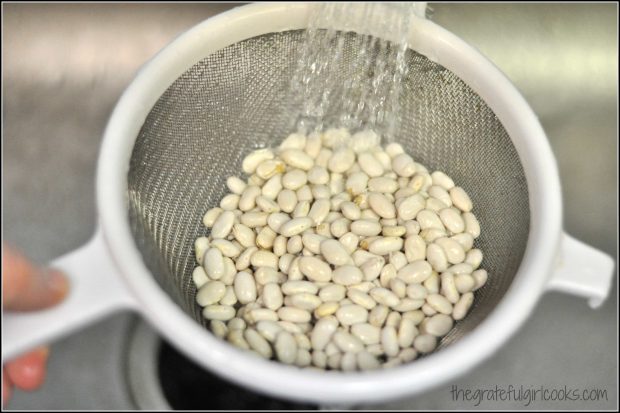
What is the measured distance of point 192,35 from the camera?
45cm

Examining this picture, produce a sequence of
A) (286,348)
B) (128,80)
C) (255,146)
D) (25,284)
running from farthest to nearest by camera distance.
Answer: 1. (128,80)
2. (255,146)
3. (286,348)
4. (25,284)

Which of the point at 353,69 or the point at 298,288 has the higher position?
the point at 353,69

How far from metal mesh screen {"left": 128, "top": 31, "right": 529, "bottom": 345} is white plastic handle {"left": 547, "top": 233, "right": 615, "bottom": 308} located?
0.03 meters

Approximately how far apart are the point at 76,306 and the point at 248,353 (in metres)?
0.10

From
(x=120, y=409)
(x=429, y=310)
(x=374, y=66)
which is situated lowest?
(x=120, y=409)

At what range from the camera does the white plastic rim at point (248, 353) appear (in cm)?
35

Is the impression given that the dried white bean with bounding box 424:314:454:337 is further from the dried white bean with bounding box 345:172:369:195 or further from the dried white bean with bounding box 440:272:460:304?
the dried white bean with bounding box 345:172:369:195

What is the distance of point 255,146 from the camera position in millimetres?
563

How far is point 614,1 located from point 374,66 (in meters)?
0.31

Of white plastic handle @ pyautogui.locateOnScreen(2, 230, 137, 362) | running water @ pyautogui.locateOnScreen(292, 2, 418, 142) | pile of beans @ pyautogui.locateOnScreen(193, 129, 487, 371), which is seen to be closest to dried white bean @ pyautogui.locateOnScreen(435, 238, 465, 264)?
pile of beans @ pyautogui.locateOnScreen(193, 129, 487, 371)

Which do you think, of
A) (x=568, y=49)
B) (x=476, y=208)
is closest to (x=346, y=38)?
(x=476, y=208)

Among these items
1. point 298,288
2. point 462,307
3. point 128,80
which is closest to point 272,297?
point 298,288

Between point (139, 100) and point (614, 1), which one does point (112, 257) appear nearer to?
point (139, 100)

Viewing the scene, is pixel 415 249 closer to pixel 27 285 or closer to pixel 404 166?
pixel 404 166
